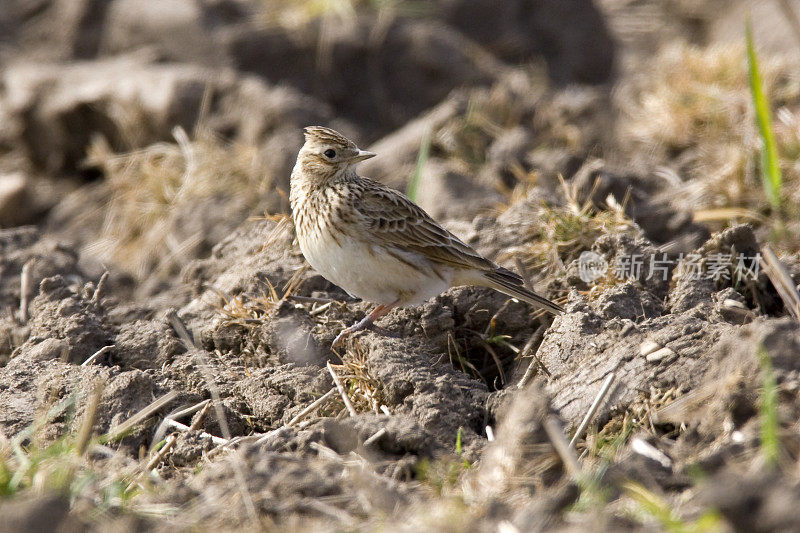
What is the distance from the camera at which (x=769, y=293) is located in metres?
5.36

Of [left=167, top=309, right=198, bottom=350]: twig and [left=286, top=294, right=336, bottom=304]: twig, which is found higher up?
[left=286, top=294, right=336, bottom=304]: twig

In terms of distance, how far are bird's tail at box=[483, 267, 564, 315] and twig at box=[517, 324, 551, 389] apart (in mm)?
216

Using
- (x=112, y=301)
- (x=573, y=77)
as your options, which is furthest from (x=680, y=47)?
(x=112, y=301)

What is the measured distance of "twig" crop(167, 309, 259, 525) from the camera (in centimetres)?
341

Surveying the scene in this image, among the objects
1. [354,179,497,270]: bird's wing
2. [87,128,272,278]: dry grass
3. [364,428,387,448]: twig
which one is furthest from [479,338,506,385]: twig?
[87,128,272,278]: dry grass

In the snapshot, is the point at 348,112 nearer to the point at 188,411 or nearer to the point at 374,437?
the point at 188,411

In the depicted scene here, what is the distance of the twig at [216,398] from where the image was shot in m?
3.41

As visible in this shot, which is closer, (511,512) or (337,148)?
(511,512)

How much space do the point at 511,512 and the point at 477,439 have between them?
0.88 m

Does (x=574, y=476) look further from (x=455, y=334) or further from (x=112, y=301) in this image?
(x=112, y=301)

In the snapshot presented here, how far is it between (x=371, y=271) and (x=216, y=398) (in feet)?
3.77

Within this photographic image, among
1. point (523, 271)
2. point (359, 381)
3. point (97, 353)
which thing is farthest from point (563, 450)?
point (97, 353)

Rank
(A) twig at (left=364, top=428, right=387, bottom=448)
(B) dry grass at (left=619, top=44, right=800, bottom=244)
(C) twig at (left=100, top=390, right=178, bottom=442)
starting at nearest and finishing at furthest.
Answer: (A) twig at (left=364, top=428, right=387, bottom=448), (C) twig at (left=100, top=390, right=178, bottom=442), (B) dry grass at (left=619, top=44, right=800, bottom=244)

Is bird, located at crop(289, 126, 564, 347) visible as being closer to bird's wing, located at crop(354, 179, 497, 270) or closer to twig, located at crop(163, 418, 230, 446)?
bird's wing, located at crop(354, 179, 497, 270)
